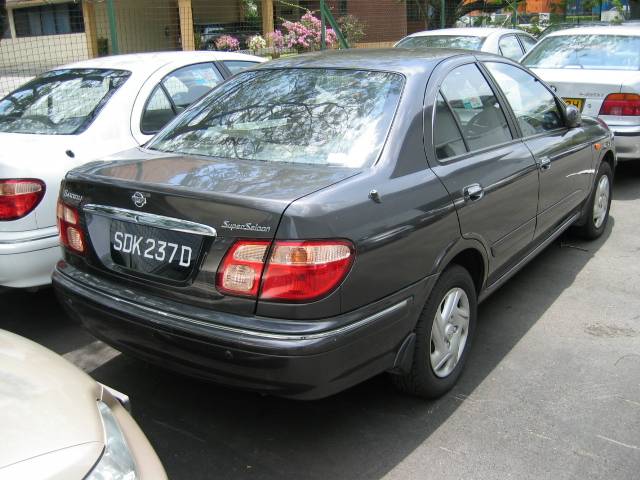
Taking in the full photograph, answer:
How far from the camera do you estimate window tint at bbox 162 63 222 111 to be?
5.01 m

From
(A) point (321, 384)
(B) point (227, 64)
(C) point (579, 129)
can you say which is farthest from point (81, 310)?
(C) point (579, 129)

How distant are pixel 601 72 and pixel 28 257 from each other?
19.6 feet

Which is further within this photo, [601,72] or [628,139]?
[601,72]

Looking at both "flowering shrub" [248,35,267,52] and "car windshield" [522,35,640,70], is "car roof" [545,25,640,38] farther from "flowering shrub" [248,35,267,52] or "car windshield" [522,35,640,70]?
"flowering shrub" [248,35,267,52]

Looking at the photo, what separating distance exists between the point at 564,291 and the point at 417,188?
2189 mm

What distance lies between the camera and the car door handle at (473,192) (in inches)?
127

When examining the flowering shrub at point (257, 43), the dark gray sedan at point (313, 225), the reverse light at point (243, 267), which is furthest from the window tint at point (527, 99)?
the flowering shrub at point (257, 43)

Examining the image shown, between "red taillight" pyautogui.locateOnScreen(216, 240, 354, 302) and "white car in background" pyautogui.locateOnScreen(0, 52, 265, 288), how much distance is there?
186 cm

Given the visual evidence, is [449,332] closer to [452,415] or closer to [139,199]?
[452,415]

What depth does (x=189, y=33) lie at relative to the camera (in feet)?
48.3

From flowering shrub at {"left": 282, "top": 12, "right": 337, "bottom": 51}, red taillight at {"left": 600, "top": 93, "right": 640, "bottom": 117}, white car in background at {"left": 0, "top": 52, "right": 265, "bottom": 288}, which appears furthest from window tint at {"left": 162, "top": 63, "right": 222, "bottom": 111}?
flowering shrub at {"left": 282, "top": 12, "right": 337, "bottom": 51}

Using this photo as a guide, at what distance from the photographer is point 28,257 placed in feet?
12.6

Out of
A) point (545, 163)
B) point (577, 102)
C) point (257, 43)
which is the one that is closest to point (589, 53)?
point (577, 102)

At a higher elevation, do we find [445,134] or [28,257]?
[445,134]
